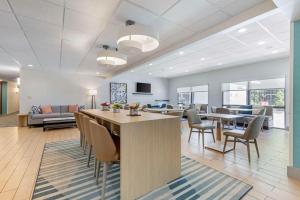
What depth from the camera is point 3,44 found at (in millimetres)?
3590

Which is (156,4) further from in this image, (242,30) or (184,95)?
(184,95)

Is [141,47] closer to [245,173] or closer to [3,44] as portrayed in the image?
[245,173]

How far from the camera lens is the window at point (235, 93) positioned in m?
6.80

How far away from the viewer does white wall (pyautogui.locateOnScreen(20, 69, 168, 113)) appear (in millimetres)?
6578

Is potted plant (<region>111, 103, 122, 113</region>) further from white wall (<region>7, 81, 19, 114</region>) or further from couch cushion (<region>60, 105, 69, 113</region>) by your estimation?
white wall (<region>7, 81, 19, 114</region>)

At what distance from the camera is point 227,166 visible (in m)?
2.55

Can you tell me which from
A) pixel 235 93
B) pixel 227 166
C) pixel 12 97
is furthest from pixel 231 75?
pixel 12 97

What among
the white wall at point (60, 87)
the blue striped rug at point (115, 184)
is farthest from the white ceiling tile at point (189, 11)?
the white wall at point (60, 87)

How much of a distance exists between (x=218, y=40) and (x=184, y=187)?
346 cm

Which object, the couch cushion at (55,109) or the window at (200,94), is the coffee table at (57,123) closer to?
the couch cushion at (55,109)

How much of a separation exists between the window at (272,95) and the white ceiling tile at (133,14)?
584 centimetres

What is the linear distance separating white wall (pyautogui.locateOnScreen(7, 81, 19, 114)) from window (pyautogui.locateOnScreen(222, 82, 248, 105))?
13.6 metres

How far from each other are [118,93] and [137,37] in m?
6.56

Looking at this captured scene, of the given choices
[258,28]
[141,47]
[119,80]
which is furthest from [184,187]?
[119,80]
